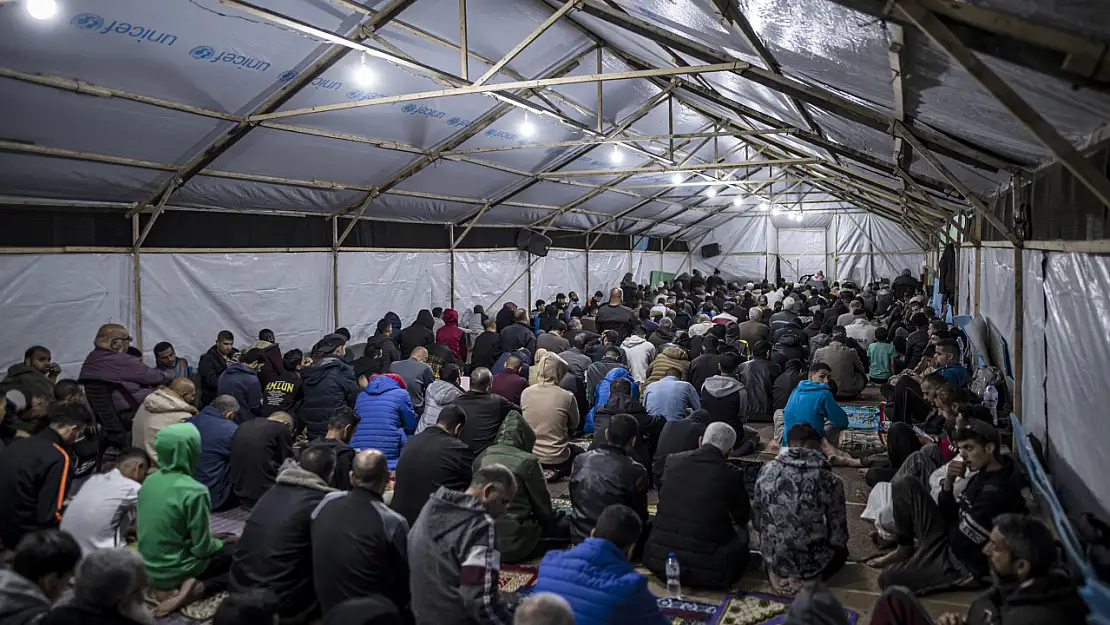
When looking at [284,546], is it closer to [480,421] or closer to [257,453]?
[257,453]

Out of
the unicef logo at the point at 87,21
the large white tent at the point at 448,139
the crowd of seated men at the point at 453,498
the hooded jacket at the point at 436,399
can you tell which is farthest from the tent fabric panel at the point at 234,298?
the hooded jacket at the point at 436,399

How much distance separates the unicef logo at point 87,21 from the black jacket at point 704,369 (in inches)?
226

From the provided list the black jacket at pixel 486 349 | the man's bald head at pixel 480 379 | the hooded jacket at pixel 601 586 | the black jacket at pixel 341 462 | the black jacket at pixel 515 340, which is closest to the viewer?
the hooded jacket at pixel 601 586

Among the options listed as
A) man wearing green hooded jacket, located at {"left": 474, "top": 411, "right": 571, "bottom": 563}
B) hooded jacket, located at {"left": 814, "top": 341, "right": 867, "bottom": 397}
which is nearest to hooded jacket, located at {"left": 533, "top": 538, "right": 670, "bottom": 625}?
man wearing green hooded jacket, located at {"left": 474, "top": 411, "right": 571, "bottom": 563}

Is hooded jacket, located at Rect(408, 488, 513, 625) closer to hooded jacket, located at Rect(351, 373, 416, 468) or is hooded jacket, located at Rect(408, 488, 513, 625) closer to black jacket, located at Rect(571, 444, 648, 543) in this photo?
black jacket, located at Rect(571, 444, 648, 543)

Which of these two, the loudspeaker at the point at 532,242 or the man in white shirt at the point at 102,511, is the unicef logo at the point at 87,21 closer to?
the man in white shirt at the point at 102,511

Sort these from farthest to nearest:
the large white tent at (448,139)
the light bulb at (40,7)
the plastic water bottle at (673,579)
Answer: the light bulb at (40,7) < the plastic water bottle at (673,579) < the large white tent at (448,139)

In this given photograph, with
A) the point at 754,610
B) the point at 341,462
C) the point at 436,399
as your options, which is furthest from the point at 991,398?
the point at 341,462

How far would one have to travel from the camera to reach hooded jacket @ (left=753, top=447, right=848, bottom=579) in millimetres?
3703

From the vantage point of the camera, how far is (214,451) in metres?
5.18

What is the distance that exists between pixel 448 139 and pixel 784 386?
16.2 feet

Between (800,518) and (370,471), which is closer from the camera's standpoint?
(370,471)

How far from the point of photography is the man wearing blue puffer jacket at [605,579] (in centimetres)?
260

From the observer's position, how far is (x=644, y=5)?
4.87 metres
